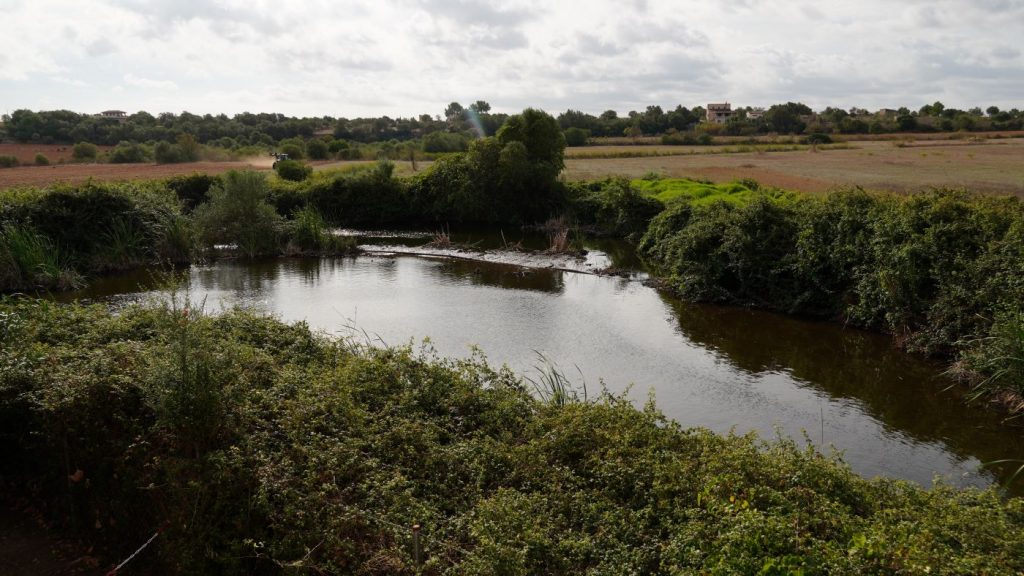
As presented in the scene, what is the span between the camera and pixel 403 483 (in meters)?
7.42

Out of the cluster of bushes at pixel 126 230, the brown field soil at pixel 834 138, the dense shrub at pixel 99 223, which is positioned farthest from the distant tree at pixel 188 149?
the brown field soil at pixel 834 138

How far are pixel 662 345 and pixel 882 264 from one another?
6.26 meters

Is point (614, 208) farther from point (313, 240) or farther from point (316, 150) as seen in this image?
point (316, 150)

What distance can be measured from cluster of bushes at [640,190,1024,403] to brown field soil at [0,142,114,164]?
52689 millimetres

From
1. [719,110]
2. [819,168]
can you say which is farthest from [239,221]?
[719,110]

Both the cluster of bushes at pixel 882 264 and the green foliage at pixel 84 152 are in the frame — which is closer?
the cluster of bushes at pixel 882 264

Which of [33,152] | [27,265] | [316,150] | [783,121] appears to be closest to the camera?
[27,265]

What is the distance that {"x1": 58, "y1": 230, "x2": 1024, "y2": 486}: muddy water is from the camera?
12.4m

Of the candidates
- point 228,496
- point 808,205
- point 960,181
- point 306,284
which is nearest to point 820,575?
point 228,496

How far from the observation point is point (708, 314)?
2062 cm

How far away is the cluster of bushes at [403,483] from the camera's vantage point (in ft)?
20.3

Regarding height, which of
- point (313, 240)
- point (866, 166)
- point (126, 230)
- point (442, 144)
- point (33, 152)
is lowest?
point (313, 240)

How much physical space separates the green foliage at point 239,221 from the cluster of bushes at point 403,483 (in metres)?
19.2

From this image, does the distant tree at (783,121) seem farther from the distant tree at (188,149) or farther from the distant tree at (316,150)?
the distant tree at (188,149)
